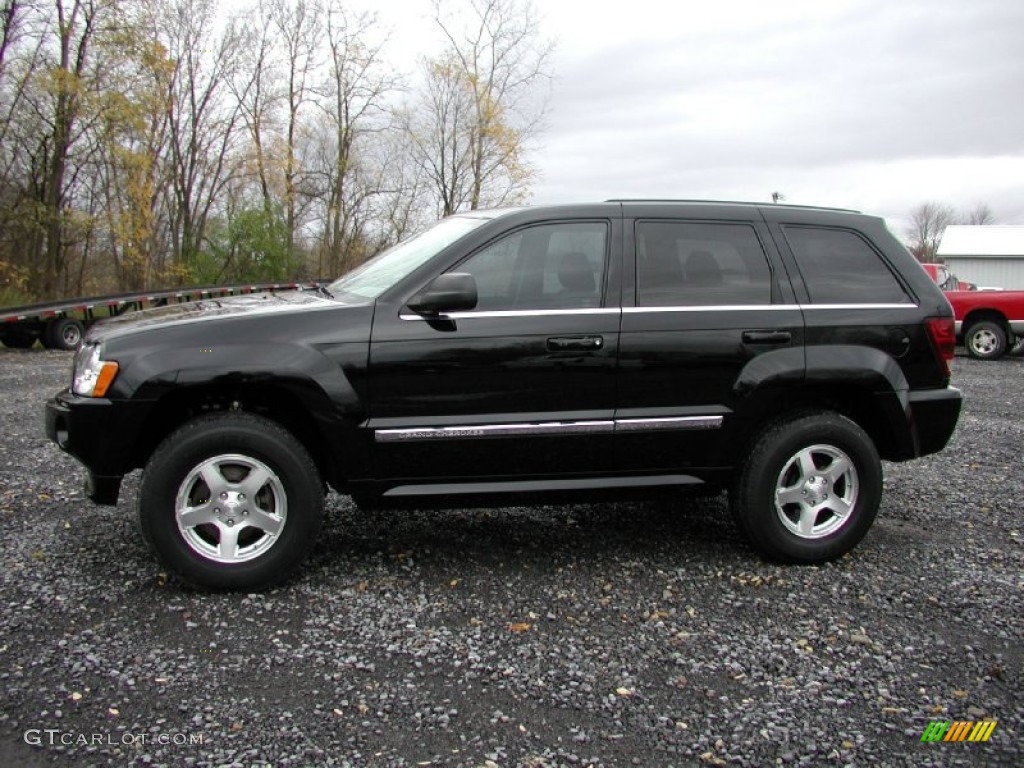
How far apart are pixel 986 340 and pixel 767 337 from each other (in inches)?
576

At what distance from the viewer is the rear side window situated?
443 centimetres

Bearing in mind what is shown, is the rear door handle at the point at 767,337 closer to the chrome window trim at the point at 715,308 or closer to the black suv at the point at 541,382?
the black suv at the point at 541,382

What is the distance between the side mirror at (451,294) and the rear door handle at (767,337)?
1.41 metres

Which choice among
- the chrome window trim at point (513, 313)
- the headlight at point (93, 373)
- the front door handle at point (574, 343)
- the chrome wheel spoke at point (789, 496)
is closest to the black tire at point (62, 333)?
the headlight at point (93, 373)

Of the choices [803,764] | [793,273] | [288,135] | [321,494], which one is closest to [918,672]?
[803,764]

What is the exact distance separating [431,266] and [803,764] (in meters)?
2.61

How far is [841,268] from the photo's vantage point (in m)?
4.49

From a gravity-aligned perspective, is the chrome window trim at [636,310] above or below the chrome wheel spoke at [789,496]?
above

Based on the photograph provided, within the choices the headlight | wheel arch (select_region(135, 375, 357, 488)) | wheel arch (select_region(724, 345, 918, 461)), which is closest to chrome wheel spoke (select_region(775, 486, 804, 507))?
wheel arch (select_region(724, 345, 918, 461))

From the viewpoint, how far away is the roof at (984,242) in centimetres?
3969

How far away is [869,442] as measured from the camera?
4.36m

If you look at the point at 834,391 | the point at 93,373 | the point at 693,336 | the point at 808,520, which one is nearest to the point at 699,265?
the point at 693,336

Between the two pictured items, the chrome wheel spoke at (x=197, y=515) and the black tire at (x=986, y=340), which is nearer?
the chrome wheel spoke at (x=197, y=515)

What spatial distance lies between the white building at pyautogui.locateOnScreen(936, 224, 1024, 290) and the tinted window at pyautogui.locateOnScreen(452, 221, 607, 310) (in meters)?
41.5
